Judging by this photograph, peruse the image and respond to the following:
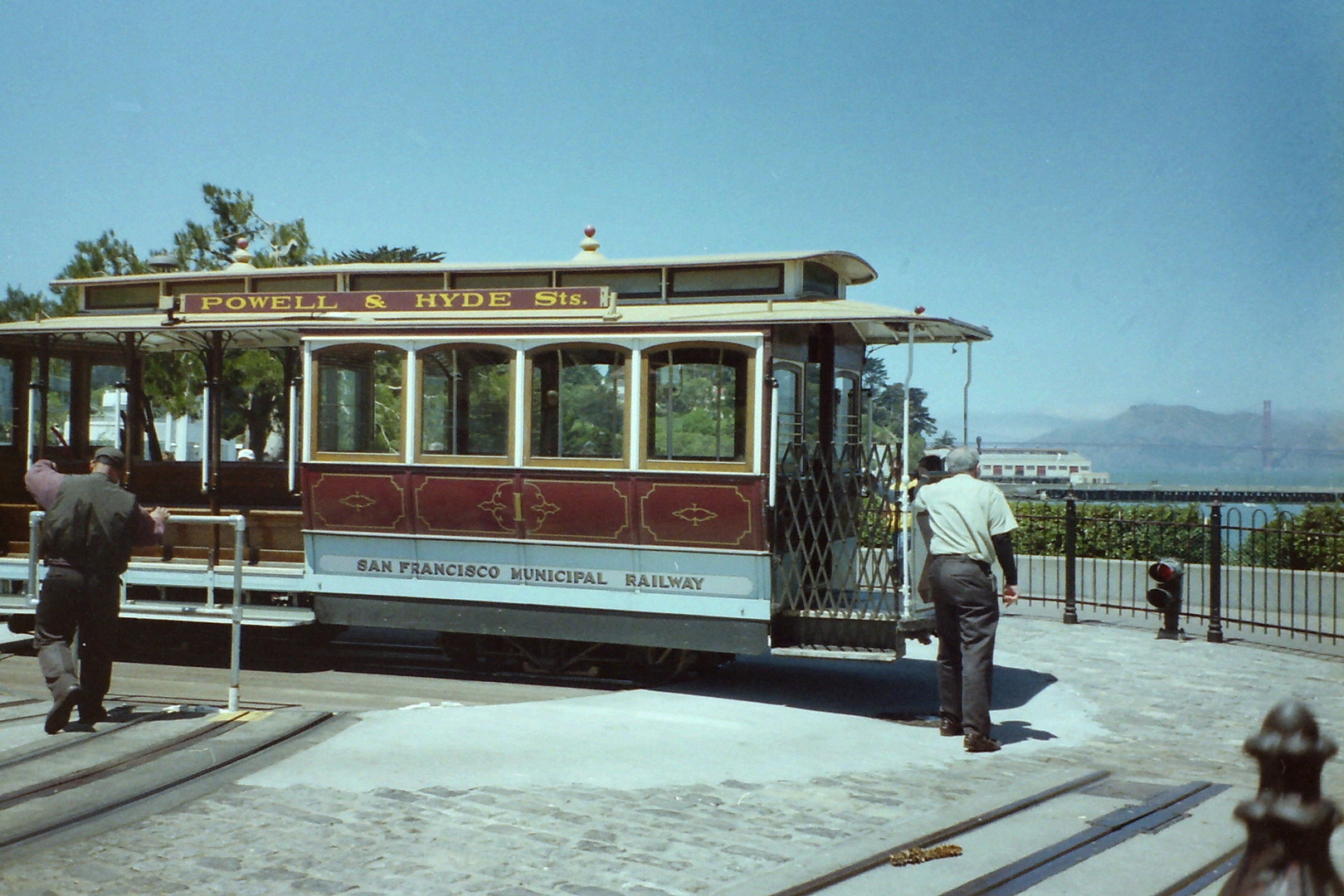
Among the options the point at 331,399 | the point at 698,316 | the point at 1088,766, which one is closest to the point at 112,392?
the point at 331,399

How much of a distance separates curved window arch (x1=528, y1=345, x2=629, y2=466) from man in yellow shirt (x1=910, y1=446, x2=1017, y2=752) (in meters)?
2.84

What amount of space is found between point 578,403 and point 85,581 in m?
4.01

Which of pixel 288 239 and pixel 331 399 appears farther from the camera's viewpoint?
pixel 288 239

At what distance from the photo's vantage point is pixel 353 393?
457 inches

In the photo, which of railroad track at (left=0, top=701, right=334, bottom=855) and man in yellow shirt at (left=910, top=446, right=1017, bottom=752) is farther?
man in yellow shirt at (left=910, top=446, right=1017, bottom=752)

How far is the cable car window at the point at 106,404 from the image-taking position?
44.5 ft

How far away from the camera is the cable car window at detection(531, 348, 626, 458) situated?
10.6 m

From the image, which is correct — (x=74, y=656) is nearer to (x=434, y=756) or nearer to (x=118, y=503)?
(x=118, y=503)

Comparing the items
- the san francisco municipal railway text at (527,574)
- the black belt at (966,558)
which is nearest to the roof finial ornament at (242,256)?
the san francisco municipal railway text at (527,574)

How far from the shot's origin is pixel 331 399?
11.6 metres

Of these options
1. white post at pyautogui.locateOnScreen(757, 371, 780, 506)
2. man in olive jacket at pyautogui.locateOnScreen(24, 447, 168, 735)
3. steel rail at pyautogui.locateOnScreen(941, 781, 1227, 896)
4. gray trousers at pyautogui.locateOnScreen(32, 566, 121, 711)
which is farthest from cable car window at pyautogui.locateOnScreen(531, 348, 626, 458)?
steel rail at pyautogui.locateOnScreen(941, 781, 1227, 896)

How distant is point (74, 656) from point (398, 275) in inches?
187

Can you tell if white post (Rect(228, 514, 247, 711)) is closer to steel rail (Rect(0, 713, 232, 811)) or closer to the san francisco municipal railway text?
steel rail (Rect(0, 713, 232, 811))

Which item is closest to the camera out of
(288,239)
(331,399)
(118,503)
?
(118,503)
